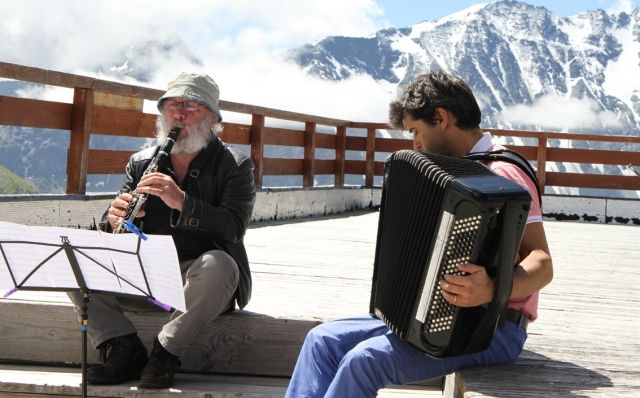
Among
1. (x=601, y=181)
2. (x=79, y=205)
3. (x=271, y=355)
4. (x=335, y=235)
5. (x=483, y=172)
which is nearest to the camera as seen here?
(x=483, y=172)

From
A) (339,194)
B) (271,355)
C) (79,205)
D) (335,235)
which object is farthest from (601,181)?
(271,355)

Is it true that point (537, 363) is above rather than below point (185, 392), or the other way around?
above

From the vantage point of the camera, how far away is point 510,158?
7.11ft

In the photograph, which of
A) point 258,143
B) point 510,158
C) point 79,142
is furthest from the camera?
point 258,143

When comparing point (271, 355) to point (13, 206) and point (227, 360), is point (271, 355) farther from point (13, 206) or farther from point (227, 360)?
point (13, 206)

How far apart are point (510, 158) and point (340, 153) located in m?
8.98

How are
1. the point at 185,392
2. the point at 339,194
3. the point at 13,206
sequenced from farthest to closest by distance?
the point at 339,194 → the point at 13,206 → the point at 185,392

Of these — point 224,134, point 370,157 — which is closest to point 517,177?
point 224,134

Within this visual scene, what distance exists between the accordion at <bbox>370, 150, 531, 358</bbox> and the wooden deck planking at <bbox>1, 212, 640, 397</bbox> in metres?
0.21

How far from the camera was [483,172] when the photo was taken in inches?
76.7

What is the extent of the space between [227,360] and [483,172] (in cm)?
142

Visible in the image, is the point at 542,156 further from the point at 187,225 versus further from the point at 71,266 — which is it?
the point at 71,266

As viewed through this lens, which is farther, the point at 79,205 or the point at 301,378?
the point at 79,205

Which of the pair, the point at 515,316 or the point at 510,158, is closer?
the point at 510,158
